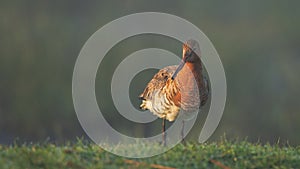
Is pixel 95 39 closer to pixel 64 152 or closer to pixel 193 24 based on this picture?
pixel 193 24

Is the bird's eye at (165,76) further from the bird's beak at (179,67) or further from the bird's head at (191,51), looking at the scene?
the bird's head at (191,51)

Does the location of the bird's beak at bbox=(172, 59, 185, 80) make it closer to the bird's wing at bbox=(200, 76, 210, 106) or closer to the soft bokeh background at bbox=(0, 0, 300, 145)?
the bird's wing at bbox=(200, 76, 210, 106)

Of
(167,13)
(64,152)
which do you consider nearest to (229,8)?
(167,13)

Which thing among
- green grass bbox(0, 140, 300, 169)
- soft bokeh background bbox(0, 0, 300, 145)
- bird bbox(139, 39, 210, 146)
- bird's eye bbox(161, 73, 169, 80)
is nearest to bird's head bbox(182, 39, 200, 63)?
bird bbox(139, 39, 210, 146)

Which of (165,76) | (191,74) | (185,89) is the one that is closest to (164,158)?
(185,89)

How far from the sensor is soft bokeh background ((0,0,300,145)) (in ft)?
35.1

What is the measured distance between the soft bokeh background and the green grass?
3.72 metres

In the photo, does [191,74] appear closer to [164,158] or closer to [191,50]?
[191,50]

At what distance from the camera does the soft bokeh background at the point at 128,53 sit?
35.1 ft

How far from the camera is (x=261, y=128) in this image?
1072 centimetres

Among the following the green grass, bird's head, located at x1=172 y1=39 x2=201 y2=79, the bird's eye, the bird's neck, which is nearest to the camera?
the green grass

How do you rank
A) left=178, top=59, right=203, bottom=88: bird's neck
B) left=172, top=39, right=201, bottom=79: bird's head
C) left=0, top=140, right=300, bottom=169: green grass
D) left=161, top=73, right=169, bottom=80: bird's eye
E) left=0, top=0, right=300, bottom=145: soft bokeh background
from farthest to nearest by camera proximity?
left=0, top=0, right=300, bottom=145: soft bokeh background → left=161, top=73, right=169, bottom=80: bird's eye → left=178, top=59, right=203, bottom=88: bird's neck → left=172, top=39, right=201, bottom=79: bird's head → left=0, top=140, right=300, bottom=169: green grass

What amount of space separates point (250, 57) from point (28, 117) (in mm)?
3792

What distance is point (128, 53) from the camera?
11828 millimetres
